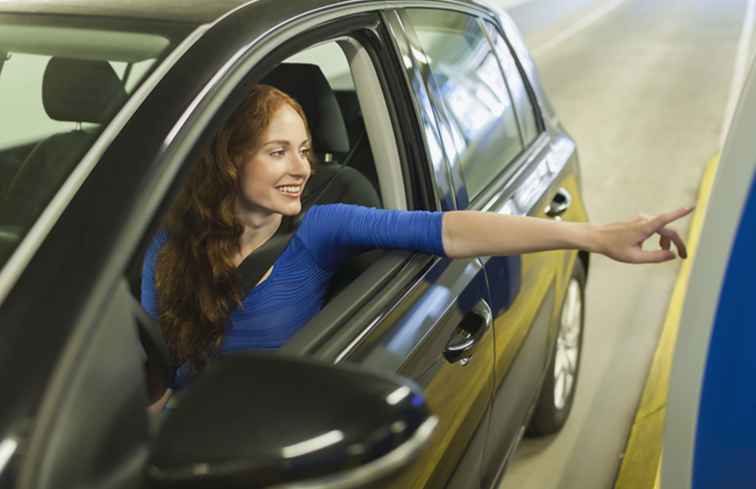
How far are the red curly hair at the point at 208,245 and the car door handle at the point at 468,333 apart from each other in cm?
48

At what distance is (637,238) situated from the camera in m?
2.01

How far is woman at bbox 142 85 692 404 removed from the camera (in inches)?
82.0

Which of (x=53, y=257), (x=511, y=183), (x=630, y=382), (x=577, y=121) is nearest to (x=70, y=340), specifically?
(x=53, y=257)

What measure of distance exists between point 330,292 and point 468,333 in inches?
13.9

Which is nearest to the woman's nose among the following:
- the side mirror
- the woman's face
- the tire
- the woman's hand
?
the woman's face

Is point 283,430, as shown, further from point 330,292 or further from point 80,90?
point 330,292

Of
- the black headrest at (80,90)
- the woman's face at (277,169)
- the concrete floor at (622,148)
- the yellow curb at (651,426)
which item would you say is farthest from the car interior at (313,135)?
the concrete floor at (622,148)

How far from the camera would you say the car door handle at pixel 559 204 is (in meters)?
2.92

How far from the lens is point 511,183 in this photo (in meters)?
2.78

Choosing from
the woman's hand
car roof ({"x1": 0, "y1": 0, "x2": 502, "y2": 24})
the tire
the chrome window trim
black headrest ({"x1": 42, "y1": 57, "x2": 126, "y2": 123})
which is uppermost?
car roof ({"x1": 0, "y1": 0, "x2": 502, "y2": 24})

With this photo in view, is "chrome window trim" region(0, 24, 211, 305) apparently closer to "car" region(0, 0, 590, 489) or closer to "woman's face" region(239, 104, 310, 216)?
"car" region(0, 0, 590, 489)

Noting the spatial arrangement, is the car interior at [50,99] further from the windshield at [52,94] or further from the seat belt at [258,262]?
the seat belt at [258,262]

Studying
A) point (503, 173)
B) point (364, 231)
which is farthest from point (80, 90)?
point (503, 173)

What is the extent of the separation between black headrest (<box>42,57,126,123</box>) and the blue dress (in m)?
0.39
